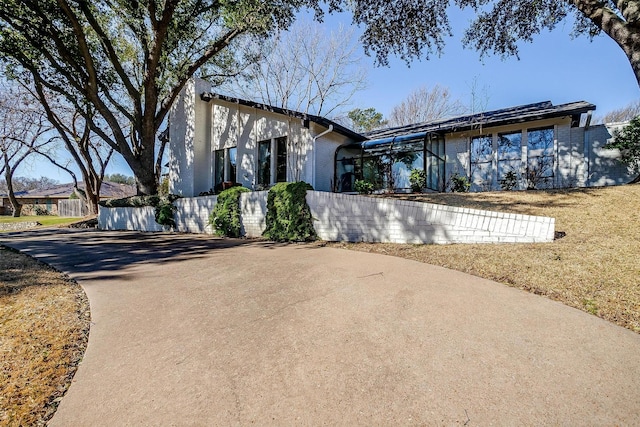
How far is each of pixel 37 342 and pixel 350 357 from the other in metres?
2.49

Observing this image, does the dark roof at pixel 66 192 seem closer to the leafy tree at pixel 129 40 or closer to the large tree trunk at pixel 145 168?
the leafy tree at pixel 129 40

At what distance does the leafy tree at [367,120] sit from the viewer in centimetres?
2697

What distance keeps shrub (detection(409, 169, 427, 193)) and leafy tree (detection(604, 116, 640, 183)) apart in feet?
17.7

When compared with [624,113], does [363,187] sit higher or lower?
lower

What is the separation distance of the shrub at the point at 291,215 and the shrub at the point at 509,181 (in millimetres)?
7481

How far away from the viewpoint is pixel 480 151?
11.6m

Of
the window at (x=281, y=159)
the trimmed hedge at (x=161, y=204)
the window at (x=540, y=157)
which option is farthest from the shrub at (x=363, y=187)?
the trimmed hedge at (x=161, y=204)

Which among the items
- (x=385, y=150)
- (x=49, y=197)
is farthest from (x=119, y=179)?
(x=385, y=150)

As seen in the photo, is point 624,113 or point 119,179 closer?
point 624,113

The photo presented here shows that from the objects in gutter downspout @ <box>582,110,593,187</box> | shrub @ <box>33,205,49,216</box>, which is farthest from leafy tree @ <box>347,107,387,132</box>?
shrub @ <box>33,205,49,216</box>

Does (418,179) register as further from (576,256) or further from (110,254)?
(110,254)

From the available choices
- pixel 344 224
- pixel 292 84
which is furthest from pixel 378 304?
pixel 292 84

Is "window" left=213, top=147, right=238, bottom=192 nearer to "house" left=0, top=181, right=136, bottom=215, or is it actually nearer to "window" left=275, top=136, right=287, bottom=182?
"window" left=275, top=136, right=287, bottom=182

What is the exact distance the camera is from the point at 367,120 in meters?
27.6
